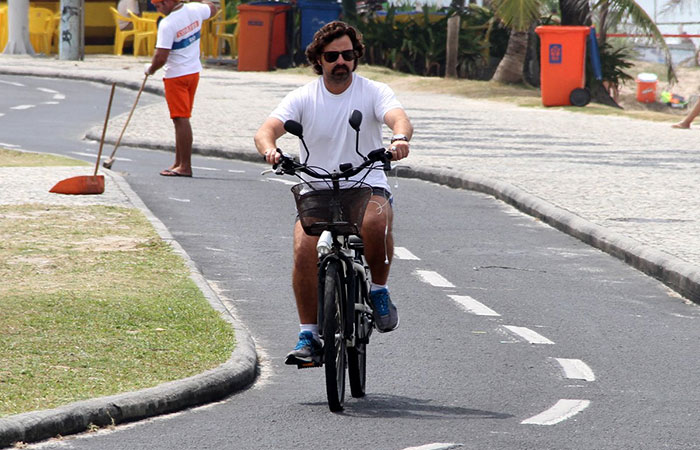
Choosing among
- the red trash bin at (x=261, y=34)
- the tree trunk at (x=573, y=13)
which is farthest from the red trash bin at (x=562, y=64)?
the red trash bin at (x=261, y=34)

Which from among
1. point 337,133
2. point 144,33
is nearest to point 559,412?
point 337,133

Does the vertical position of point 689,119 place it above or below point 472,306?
above

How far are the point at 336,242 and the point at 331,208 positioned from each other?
16 cm

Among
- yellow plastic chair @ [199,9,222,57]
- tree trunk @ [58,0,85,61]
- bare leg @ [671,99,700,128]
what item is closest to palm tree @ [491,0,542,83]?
bare leg @ [671,99,700,128]

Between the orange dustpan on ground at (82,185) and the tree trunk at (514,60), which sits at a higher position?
the tree trunk at (514,60)

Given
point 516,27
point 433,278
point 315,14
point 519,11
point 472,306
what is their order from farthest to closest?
1. point 315,14
2. point 516,27
3. point 519,11
4. point 433,278
5. point 472,306

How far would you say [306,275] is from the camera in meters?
6.63

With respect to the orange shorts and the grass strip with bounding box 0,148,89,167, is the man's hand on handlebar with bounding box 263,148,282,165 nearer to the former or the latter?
the orange shorts

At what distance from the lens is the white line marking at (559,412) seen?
6141mm

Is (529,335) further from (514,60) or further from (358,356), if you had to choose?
(514,60)

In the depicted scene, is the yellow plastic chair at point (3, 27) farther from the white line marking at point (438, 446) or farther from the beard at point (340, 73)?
the white line marking at point (438, 446)

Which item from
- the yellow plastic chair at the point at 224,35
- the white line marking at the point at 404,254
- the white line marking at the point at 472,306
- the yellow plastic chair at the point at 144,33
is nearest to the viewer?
the white line marking at the point at 472,306

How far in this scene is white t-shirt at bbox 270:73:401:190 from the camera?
6.70 m

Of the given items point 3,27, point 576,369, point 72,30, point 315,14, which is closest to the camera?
point 576,369
